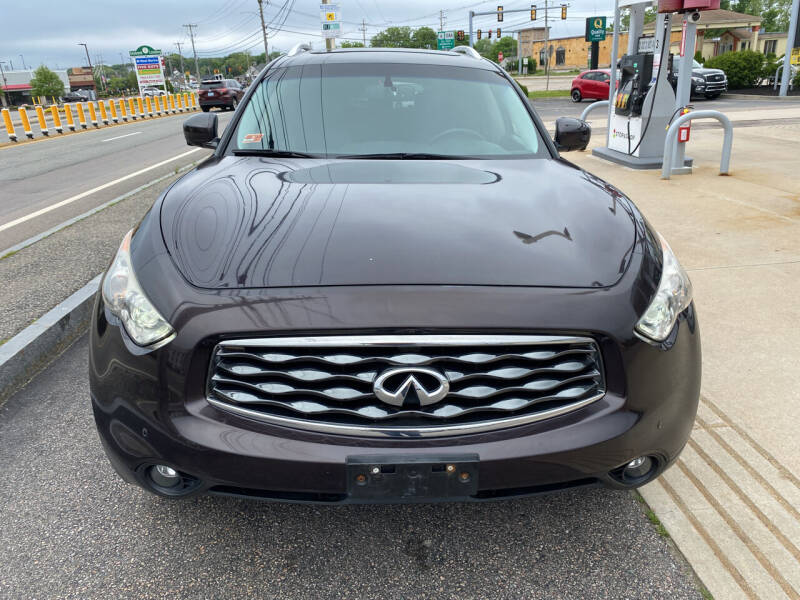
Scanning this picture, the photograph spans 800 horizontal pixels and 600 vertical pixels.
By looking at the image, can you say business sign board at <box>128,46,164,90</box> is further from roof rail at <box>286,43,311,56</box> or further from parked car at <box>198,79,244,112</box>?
roof rail at <box>286,43,311,56</box>

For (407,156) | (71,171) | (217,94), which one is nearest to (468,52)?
(407,156)

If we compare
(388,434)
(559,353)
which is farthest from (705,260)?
(388,434)

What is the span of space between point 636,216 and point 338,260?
1.17m

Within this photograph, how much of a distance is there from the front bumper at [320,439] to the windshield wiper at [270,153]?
4.48ft

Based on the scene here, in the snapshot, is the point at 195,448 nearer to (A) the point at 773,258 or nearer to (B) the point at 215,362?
(B) the point at 215,362

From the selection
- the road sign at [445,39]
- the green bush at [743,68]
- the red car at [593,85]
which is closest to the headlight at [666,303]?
the red car at [593,85]

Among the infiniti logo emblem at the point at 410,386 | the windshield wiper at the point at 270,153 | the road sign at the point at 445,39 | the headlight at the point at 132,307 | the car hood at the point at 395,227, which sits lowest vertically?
the infiniti logo emblem at the point at 410,386

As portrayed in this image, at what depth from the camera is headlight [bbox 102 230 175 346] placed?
184 cm

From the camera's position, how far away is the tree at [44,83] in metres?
82.2

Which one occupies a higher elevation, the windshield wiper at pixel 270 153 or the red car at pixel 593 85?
the windshield wiper at pixel 270 153

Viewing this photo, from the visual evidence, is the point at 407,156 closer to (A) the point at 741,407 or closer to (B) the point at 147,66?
(A) the point at 741,407

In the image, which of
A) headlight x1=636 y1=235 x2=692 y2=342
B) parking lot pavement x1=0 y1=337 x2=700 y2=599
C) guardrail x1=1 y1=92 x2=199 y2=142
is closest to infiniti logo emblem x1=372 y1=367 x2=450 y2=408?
parking lot pavement x1=0 y1=337 x2=700 y2=599

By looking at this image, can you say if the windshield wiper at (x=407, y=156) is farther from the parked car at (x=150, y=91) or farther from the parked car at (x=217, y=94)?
the parked car at (x=150, y=91)

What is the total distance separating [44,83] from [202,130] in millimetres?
94865
